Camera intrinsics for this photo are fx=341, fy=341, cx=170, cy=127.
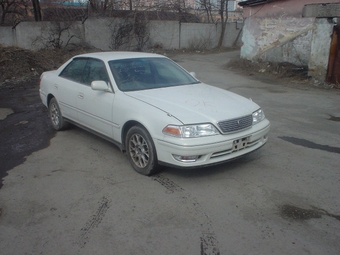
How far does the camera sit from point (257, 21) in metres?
15.1

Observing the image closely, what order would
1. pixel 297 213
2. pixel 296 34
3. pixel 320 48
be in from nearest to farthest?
pixel 297 213, pixel 320 48, pixel 296 34

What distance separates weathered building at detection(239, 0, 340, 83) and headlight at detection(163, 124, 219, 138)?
8.04m

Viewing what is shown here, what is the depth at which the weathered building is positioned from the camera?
10.4 meters

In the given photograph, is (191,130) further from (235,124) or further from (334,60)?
(334,60)

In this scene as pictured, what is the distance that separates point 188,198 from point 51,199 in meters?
1.60

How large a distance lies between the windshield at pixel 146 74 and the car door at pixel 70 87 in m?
0.87

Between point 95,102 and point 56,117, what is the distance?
1.71m

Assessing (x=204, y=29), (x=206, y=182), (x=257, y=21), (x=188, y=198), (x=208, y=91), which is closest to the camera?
(x=188, y=198)

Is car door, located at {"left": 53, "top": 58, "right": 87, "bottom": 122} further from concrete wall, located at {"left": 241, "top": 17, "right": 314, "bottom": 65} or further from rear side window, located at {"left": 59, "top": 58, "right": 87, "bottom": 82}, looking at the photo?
concrete wall, located at {"left": 241, "top": 17, "right": 314, "bottom": 65}

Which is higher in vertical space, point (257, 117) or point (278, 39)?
point (278, 39)

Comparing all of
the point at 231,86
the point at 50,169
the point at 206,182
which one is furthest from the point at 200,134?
the point at 231,86

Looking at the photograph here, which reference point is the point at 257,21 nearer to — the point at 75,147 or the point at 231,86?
the point at 231,86

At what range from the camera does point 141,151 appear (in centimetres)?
453

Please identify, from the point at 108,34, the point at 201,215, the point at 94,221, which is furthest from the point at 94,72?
the point at 108,34
